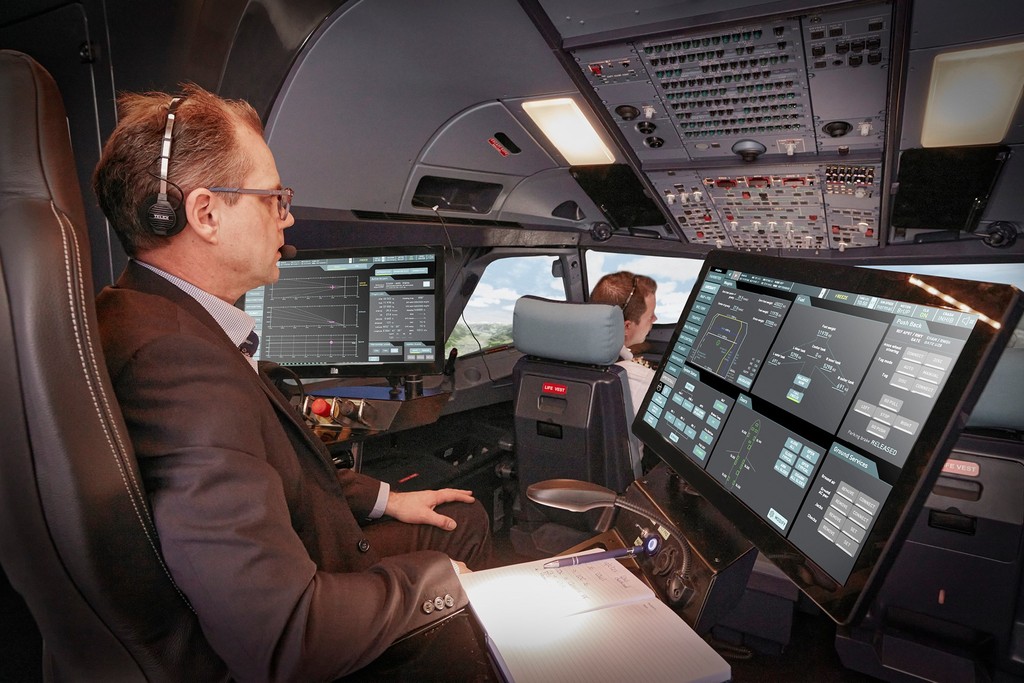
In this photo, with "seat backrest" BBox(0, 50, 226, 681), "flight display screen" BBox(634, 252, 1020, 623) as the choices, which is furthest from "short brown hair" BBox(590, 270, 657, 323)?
"seat backrest" BBox(0, 50, 226, 681)

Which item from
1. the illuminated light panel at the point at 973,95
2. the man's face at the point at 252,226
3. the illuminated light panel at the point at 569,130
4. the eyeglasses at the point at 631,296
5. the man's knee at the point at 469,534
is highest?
the illuminated light panel at the point at 973,95

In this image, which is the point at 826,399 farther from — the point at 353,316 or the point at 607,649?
the point at 353,316

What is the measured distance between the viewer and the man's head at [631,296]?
3201 mm

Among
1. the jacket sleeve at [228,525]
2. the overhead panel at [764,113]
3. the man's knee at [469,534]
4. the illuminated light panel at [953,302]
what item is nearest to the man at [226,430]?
the jacket sleeve at [228,525]

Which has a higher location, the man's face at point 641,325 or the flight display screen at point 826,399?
the flight display screen at point 826,399

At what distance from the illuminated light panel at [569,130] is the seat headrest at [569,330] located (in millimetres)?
939

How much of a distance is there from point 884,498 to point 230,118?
121 centimetres

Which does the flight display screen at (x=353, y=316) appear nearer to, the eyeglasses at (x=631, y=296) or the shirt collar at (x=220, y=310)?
the shirt collar at (x=220, y=310)

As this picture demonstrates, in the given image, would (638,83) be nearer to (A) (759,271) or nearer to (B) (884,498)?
(A) (759,271)

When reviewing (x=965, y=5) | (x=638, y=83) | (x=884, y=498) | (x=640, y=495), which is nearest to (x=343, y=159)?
(x=638, y=83)

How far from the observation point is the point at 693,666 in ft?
2.27

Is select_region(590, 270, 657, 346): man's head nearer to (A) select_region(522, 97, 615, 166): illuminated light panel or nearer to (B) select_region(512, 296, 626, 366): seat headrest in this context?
(A) select_region(522, 97, 615, 166): illuminated light panel

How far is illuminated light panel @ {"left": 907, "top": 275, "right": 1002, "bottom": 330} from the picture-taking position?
0.57m

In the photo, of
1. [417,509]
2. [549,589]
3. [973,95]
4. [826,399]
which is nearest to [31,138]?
[549,589]
